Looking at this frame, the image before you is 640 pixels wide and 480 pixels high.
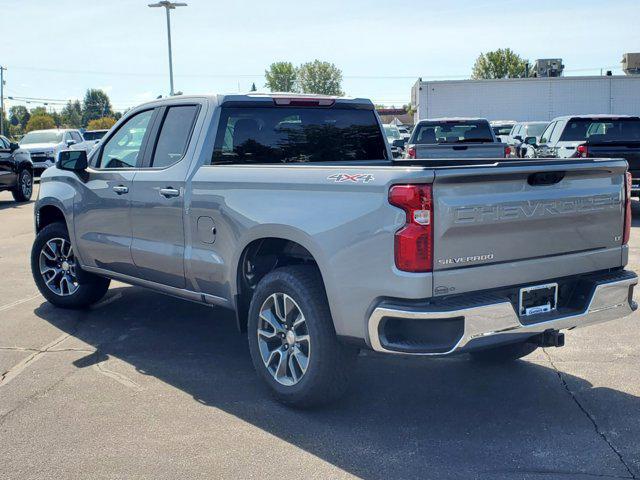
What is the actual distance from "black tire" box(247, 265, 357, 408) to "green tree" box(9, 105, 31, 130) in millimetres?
140958

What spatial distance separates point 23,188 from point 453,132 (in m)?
10.8

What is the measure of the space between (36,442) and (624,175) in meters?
3.79

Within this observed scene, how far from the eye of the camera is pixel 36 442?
4355 millimetres

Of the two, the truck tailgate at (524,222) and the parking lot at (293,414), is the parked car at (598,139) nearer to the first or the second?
the parking lot at (293,414)

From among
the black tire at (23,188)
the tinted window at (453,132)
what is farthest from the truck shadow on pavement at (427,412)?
the black tire at (23,188)

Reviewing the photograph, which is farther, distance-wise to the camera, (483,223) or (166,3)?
(166,3)

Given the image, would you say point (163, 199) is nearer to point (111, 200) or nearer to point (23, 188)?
point (111, 200)

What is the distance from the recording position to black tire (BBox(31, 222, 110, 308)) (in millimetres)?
7281

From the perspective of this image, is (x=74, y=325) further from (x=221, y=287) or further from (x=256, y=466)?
(x=256, y=466)

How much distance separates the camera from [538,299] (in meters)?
4.46

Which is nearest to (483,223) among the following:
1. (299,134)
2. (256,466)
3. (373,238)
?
(373,238)

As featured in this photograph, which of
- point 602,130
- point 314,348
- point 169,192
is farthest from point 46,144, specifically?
point 314,348

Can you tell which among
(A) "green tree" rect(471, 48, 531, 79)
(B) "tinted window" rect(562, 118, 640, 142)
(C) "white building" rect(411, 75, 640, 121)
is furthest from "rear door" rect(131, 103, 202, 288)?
(A) "green tree" rect(471, 48, 531, 79)

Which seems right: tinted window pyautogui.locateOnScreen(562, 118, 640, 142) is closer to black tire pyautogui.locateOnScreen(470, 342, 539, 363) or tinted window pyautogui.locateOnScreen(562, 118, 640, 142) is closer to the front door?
black tire pyautogui.locateOnScreen(470, 342, 539, 363)
